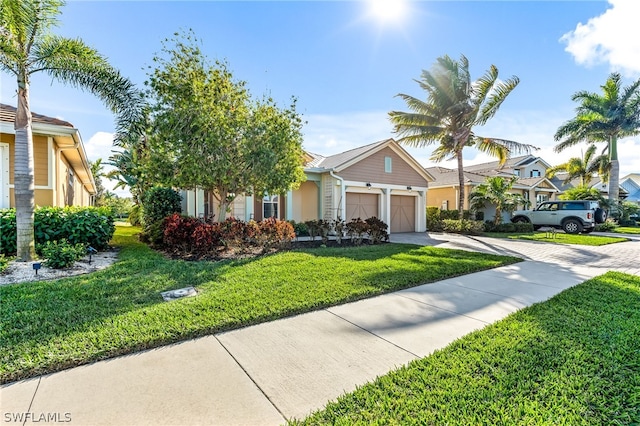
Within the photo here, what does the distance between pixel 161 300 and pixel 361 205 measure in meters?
12.3

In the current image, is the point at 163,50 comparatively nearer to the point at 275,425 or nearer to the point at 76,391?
the point at 76,391

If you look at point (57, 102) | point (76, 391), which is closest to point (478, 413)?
point (76, 391)

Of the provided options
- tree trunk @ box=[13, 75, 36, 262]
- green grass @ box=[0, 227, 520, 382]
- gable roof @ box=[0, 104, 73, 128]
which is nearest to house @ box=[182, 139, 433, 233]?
gable roof @ box=[0, 104, 73, 128]

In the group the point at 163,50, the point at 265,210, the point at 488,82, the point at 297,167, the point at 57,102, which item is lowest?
the point at 265,210

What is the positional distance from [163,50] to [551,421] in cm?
1056

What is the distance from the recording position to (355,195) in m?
15.5

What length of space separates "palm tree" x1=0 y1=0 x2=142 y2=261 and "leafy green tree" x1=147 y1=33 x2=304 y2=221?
172cm

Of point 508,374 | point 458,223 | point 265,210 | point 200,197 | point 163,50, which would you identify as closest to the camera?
point 508,374

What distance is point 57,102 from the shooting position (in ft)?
27.7

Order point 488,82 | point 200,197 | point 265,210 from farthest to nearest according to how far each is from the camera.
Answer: point 488,82
point 265,210
point 200,197

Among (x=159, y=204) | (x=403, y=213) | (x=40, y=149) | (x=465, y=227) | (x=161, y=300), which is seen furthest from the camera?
(x=403, y=213)

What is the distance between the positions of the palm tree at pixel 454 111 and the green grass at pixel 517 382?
14070 millimetres

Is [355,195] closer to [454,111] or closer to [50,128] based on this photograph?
[454,111]

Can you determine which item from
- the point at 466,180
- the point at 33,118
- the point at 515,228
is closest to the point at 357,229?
the point at 33,118
